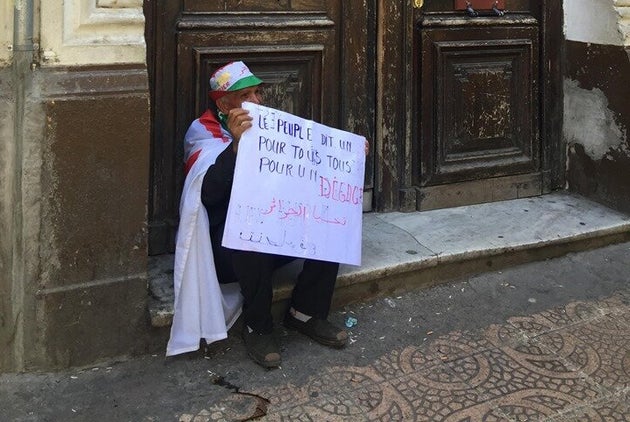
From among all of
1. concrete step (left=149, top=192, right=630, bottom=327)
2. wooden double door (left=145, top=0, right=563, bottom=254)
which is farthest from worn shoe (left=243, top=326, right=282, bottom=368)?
wooden double door (left=145, top=0, right=563, bottom=254)

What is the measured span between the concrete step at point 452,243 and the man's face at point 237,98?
84 centimetres

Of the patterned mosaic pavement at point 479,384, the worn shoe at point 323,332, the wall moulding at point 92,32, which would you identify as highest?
the wall moulding at point 92,32

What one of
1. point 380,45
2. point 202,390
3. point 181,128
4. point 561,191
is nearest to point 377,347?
point 202,390

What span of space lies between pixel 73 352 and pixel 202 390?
0.56 m

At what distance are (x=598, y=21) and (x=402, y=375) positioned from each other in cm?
282

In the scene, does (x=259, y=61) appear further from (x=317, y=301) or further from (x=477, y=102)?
(x=477, y=102)

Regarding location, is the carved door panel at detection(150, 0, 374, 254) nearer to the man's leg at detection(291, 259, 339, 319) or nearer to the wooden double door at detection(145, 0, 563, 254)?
the wooden double door at detection(145, 0, 563, 254)

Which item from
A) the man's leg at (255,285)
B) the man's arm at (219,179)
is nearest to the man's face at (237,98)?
the man's arm at (219,179)

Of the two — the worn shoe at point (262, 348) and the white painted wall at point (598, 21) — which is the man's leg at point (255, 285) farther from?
the white painted wall at point (598, 21)

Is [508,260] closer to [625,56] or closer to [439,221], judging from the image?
[439,221]

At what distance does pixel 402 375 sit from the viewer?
125 inches

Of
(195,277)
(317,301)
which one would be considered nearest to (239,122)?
(195,277)

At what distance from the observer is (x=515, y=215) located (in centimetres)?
457

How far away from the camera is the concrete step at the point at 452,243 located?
3637 mm
